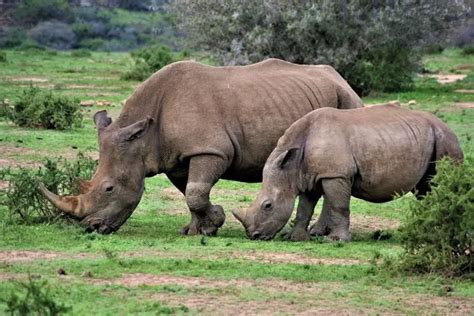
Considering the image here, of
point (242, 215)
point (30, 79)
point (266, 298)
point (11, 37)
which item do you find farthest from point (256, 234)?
point (11, 37)

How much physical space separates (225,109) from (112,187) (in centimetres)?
138

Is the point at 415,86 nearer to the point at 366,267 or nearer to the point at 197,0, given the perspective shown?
the point at 197,0

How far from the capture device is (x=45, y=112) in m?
21.9

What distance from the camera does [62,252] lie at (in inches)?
450

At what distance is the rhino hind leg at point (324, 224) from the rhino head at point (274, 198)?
0.36 m

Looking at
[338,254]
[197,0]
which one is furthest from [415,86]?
[338,254]

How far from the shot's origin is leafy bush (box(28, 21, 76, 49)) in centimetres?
5509

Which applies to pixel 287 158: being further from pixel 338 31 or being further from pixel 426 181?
pixel 338 31

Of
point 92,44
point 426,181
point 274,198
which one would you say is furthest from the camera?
point 92,44

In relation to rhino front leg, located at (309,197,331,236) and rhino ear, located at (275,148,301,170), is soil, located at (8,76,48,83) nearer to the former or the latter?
rhino front leg, located at (309,197,331,236)

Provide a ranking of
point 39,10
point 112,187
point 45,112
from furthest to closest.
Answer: point 39,10
point 45,112
point 112,187

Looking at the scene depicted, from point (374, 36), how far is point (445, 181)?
19029mm

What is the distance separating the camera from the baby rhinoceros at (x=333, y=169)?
12461mm

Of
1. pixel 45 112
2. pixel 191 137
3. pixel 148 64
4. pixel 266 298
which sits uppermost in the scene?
pixel 191 137
